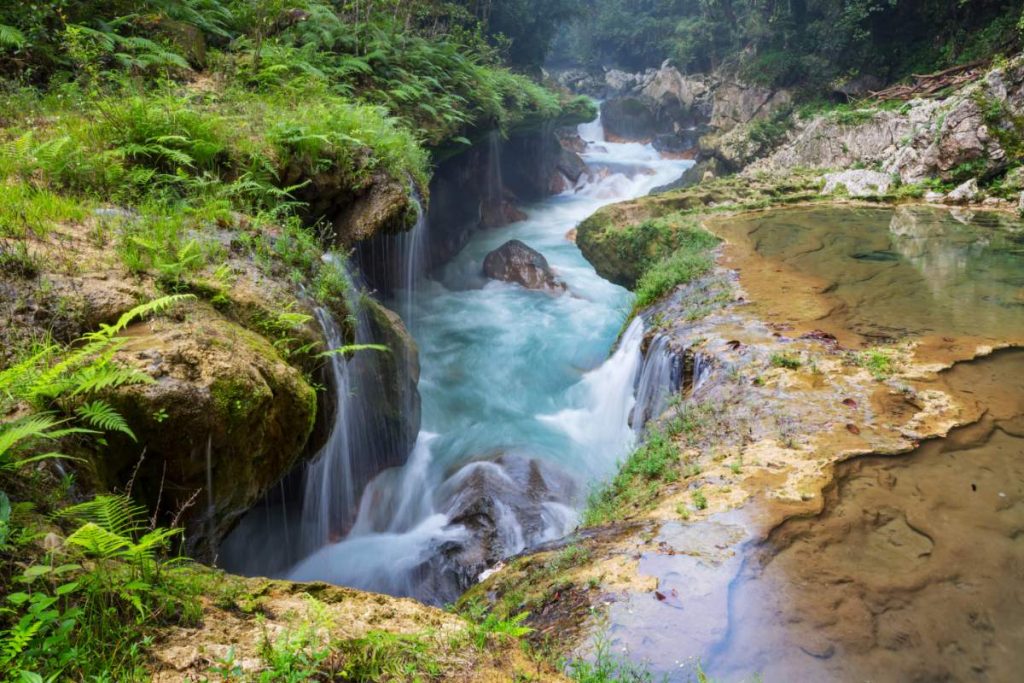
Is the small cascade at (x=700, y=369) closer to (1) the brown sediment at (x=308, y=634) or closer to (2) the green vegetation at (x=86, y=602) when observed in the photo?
(1) the brown sediment at (x=308, y=634)

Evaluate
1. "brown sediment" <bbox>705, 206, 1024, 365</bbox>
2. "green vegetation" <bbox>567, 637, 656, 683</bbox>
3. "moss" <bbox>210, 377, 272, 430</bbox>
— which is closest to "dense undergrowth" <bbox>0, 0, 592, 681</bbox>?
"green vegetation" <bbox>567, 637, 656, 683</bbox>

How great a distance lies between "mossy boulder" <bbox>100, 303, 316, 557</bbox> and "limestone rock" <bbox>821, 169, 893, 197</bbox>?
16.5 m

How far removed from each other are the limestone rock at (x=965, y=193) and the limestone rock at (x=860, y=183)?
1564mm

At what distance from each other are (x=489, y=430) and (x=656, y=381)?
3.28 meters

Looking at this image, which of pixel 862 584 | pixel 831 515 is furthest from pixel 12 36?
pixel 862 584

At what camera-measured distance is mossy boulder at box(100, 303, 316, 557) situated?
11.4ft

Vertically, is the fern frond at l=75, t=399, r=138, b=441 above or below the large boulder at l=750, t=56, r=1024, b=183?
below

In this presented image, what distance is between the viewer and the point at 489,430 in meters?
9.91

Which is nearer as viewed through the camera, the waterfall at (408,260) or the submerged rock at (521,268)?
the waterfall at (408,260)

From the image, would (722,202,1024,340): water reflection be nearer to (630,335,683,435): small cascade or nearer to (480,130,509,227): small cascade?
(630,335,683,435): small cascade

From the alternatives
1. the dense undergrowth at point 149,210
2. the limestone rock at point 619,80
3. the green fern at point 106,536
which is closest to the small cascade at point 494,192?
the dense undergrowth at point 149,210

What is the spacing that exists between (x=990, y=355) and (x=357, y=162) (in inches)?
332

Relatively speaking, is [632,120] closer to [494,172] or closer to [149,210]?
[494,172]

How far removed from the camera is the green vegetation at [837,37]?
19.1 metres
